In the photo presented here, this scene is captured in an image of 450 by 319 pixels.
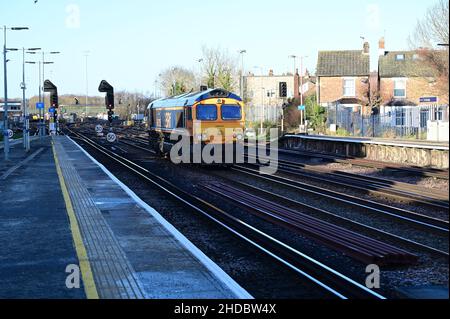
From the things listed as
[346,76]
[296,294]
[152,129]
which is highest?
[346,76]

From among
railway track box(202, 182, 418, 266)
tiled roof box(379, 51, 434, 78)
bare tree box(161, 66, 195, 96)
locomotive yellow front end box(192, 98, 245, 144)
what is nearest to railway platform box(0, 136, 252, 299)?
railway track box(202, 182, 418, 266)

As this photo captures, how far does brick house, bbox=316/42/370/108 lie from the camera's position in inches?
2397

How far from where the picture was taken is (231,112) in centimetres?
2697

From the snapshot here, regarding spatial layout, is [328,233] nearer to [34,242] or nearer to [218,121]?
[34,242]

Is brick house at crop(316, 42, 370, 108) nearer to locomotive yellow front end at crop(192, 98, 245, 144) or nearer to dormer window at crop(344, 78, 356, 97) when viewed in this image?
dormer window at crop(344, 78, 356, 97)

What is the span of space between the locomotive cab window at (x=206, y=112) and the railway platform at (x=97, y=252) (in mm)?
8603

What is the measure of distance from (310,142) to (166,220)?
2629cm

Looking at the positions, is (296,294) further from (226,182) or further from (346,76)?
(346,76)

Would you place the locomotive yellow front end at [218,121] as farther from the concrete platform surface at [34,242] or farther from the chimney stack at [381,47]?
the chimney stack at [381,47]

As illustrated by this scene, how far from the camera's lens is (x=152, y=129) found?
1457 inches

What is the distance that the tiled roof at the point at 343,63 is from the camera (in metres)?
61.3

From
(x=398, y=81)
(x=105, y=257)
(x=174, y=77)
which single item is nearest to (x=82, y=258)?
(x=105, y=257)

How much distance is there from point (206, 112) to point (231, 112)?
1.21 m
